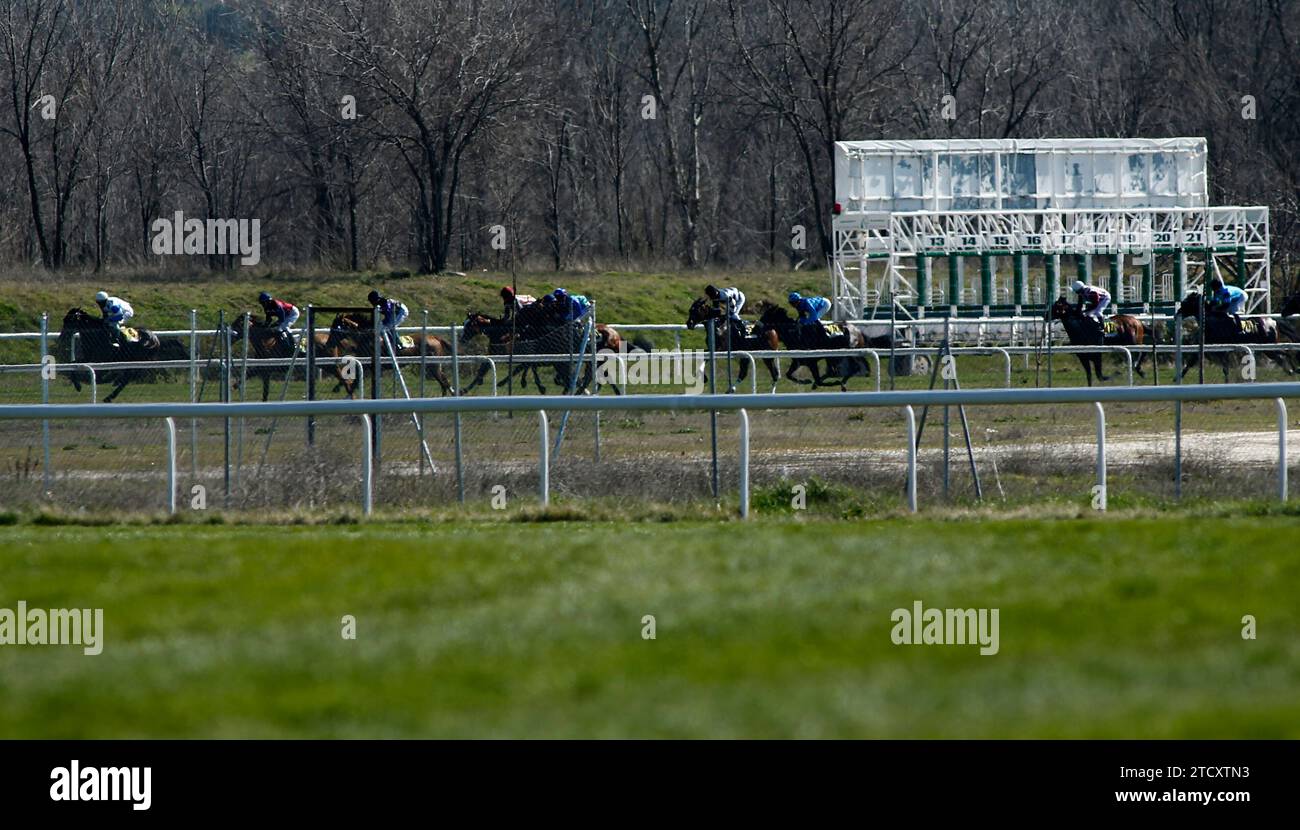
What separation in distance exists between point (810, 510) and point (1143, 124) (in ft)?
161

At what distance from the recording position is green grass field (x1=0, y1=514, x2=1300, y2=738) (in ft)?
18.4

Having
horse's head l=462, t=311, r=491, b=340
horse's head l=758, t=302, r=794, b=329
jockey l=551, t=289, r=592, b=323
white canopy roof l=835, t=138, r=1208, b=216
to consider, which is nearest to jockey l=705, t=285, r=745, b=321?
horse's head l=758, t=302, r=794, b=329

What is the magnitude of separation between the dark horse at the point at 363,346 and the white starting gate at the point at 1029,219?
45.9 feet

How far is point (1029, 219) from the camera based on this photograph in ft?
141

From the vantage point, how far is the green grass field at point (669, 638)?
18.4 feet

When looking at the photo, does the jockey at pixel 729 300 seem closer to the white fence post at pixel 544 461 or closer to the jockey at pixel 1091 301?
the jockey at pixel 1091 301

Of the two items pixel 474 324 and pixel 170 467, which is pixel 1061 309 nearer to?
pixel 474 324

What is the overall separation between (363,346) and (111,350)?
3.42m

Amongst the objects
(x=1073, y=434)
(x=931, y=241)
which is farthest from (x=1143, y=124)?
(x=1073, y=434)

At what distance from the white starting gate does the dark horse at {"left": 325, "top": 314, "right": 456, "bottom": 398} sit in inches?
551

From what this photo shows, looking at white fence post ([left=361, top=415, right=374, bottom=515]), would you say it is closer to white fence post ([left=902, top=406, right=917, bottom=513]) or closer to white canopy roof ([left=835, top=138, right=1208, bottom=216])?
white fence post ([left=902, top=406, right=917, bottom=513])

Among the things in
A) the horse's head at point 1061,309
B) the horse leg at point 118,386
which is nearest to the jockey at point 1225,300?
the horse's head at point 1061,309
